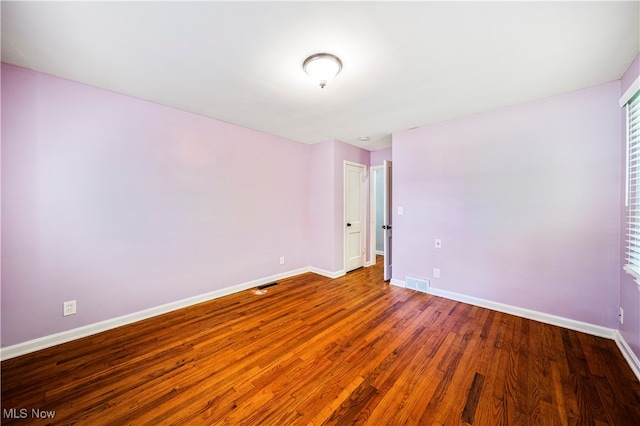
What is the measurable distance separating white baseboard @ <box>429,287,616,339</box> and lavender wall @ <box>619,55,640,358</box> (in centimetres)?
19

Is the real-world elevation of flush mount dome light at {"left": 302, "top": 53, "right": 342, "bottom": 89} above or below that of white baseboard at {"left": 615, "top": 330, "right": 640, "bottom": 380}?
above

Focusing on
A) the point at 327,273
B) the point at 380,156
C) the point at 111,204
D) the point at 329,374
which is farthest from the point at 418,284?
the point at 111,204

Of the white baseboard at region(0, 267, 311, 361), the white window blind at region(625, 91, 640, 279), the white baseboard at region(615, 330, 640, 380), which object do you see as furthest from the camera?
the white baseboard at region(0, 267, 311, 361)

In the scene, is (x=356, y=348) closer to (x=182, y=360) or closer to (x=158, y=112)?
(x=182, y=360)

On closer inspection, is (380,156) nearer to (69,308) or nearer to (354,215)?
(354,215)

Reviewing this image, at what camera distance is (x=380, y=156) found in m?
4.98

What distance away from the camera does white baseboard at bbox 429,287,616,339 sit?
2300 millimetres

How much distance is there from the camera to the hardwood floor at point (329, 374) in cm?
145

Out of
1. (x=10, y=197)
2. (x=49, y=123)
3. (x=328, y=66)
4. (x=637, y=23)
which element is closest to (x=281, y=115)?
(x=328, y=66)

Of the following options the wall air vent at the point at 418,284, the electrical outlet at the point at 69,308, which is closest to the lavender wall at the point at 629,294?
the wall air vent at the point at 418,284

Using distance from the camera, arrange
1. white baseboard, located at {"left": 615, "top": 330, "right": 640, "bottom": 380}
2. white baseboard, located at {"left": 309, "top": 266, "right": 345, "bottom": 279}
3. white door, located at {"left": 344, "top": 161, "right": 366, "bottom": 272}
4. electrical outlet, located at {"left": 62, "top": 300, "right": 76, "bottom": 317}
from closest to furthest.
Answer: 1. white baseboard, located at {"left": 615, "top": 330, "right": 640, "bottom": 380}
2. electrical outlet, located at {"left": 62, "top": 300, "right": 76, "bottom": 317}
3. white baseboard, located at {"left": 309, "top": 266, "right": 345, "bottom": 279}
4. white door, located at {"left": 344, "top": 161, "right": 366, "bottom": 272}

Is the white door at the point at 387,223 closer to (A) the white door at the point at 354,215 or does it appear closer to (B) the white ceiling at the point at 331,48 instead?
(A) the white door at the point at 354,215

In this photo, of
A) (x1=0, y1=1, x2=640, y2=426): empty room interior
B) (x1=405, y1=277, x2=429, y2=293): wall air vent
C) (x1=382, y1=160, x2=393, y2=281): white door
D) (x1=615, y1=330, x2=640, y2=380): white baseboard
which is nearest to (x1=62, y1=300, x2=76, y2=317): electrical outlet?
(x1=0, y1=1, x2=640, y2=426): empty room interior

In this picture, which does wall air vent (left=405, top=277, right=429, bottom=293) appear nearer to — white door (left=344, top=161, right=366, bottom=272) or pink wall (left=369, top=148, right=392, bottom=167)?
white door (left=344, top=161, right=366, bottom=272)
